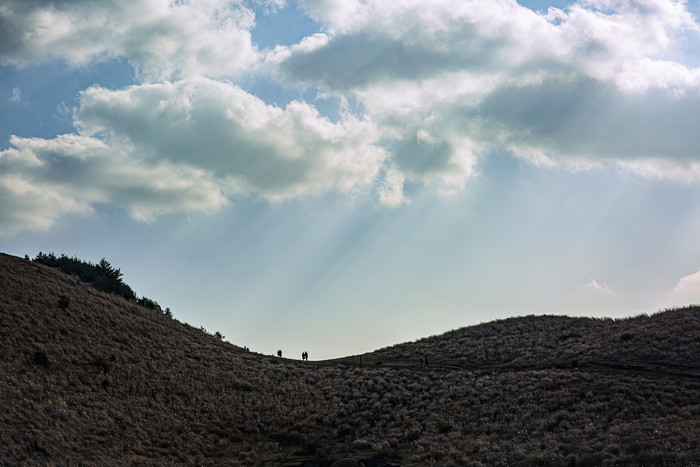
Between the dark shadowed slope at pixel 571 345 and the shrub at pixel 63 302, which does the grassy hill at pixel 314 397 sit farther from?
the dark shadowed slope at pixel 571 345

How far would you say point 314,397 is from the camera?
158 ft

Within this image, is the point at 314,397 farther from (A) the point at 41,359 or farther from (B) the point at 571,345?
(B) the point at 571,345

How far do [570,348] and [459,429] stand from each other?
952 inches

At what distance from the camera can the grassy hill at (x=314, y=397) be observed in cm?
3052

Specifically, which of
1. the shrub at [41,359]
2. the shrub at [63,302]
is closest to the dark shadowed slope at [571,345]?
the shrub at [63,302]

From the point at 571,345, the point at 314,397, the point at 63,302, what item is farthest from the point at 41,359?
the point at 571,345

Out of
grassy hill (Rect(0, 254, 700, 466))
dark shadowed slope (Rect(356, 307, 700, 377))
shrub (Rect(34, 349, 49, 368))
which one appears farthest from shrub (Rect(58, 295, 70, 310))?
dark shadowed slope (Rect(356, 307, 700, 377))

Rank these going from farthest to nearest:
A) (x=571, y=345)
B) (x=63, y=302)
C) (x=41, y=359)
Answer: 1. (x=571, y=345)
2. (x=63, y=302)
3. (x=41, y=359)

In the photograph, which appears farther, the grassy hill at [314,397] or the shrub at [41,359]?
the shrub at [41,359]

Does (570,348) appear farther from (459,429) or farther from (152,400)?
(152,400)

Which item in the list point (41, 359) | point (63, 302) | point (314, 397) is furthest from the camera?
point (63, 302)

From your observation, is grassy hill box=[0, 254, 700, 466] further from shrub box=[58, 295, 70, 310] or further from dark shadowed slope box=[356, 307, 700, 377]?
dark shadowed slope box=[356, 307, 700, 377]

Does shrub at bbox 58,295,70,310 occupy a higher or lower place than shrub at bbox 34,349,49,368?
higher

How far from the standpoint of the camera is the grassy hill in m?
30.5
